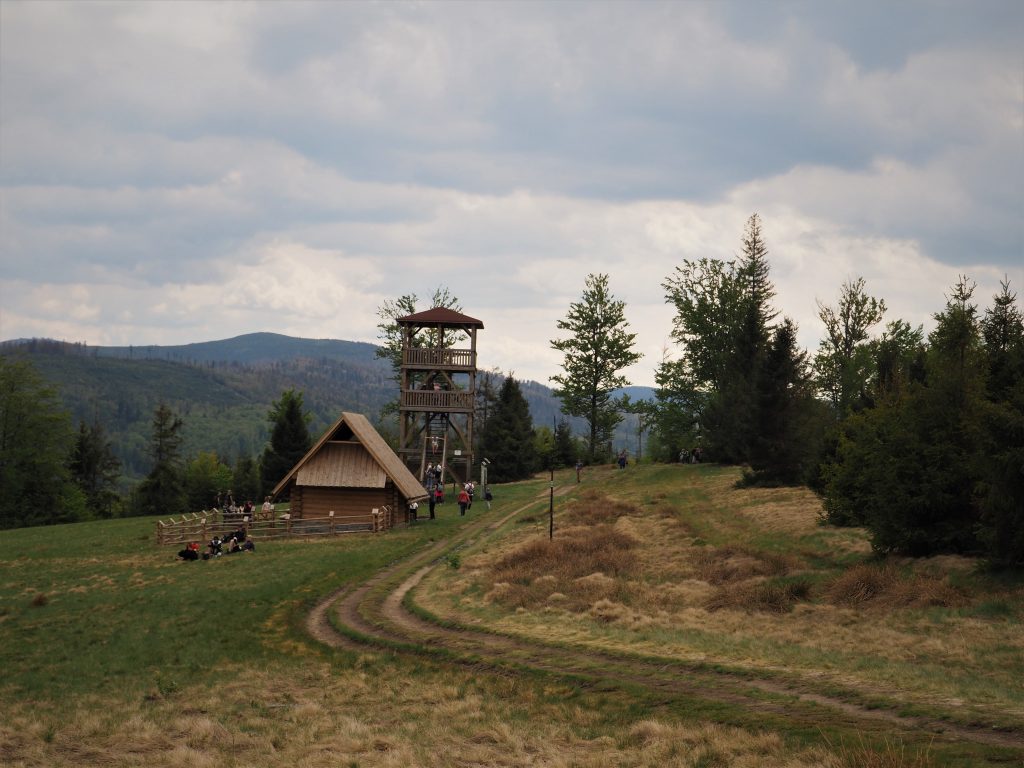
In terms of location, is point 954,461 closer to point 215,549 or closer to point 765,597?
point 765,597

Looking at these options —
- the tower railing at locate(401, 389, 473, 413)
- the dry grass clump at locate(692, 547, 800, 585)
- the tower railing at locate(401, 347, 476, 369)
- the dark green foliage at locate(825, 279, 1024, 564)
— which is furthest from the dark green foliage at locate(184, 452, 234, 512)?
the dark green foliage at locate(825, 279, 1024, 564)

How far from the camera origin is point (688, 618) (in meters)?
21.2

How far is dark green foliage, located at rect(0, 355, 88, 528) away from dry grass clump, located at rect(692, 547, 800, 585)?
2395 inches

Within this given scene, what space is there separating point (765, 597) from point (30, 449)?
218ft

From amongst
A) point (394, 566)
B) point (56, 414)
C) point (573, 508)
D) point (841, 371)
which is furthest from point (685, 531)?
point (56, 414)

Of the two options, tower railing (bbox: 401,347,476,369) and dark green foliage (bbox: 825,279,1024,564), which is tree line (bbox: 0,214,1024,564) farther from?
tower railing (bbox: 401,347,476,369)

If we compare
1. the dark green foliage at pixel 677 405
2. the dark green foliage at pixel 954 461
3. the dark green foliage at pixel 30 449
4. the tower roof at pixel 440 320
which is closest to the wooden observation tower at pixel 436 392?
the tower roof at pixel 440 320

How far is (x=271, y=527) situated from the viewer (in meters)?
38.8

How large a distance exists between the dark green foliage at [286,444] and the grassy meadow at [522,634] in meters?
34.6

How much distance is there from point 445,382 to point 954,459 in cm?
3680

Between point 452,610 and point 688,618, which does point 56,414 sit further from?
point 688,618

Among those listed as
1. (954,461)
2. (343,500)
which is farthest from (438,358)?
(954,461)

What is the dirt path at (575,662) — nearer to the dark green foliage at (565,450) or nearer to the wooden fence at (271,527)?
the wooden fence at (271,527)

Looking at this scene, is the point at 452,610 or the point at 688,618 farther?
the point at 452,610
